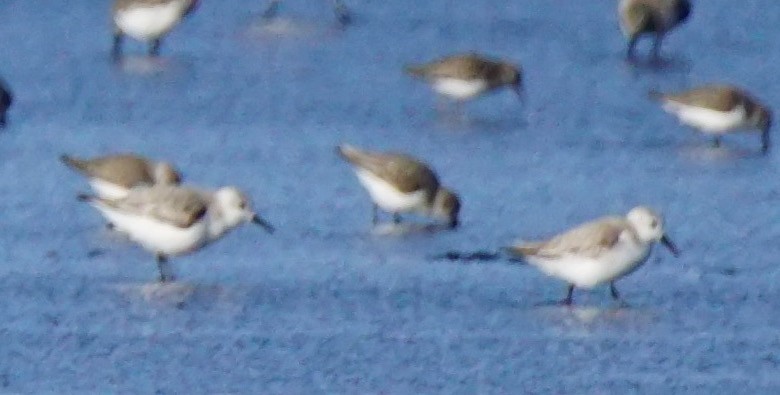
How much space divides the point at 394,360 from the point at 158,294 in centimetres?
143

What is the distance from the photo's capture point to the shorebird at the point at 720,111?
45.8ft

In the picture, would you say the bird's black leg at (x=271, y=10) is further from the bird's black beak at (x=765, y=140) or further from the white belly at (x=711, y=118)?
the bird's black beak at (x=765, y=140)

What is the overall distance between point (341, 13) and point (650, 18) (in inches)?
92.0

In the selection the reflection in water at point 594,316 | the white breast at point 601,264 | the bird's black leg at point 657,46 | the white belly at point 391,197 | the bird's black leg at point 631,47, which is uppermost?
the white breast at point 601,264

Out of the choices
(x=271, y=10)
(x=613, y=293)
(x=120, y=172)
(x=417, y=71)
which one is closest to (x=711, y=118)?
(x=417, y=71)

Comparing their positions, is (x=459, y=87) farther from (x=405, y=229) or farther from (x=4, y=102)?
(x=405, y=229)

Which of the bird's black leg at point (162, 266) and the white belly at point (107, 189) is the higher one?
the bird's black leg at point (162, 266)

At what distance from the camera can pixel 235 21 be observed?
60.1ft

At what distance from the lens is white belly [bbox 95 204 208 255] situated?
10.4 meters

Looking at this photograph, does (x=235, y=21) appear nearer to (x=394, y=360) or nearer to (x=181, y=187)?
(x=181, y=187)

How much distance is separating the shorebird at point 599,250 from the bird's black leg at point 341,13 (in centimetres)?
787

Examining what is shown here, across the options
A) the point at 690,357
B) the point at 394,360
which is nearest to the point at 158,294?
the point at 394,360

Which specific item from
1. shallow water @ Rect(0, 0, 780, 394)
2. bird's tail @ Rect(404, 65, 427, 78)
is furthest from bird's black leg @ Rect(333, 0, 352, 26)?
bird's tail @ Rect(404, 65, 427, 78)

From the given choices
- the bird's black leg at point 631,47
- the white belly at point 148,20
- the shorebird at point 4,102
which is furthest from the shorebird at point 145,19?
the bird's black leg at point 631,47
